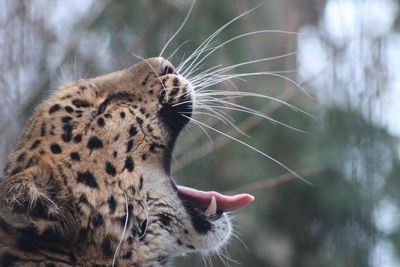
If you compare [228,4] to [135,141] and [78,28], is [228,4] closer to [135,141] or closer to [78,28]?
[78,28]

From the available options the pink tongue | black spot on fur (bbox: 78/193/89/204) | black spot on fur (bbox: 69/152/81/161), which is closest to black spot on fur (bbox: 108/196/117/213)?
black spot on fur (bbox: 78/193/89/204)

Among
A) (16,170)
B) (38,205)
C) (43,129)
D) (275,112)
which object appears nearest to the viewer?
(38,205)

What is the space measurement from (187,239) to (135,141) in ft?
1.88

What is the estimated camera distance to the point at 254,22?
743 cm

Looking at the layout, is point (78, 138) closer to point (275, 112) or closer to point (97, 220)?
point (97, 220)

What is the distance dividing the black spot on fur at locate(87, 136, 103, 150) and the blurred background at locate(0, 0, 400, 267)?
1296 millimetres

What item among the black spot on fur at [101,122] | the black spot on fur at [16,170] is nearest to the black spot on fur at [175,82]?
the black spot on fur at [101,122]

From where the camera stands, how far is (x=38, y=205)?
330 cm

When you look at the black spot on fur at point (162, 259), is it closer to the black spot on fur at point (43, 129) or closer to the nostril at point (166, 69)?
the black spot on fur at point (43, 129)

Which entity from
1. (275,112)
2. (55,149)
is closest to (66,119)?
(55,149)

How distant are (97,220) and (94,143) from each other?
0.39m

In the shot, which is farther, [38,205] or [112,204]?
[112,204]

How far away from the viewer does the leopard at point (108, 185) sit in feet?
10.8

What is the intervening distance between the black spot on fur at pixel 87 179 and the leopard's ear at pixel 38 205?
Result: 89mm
